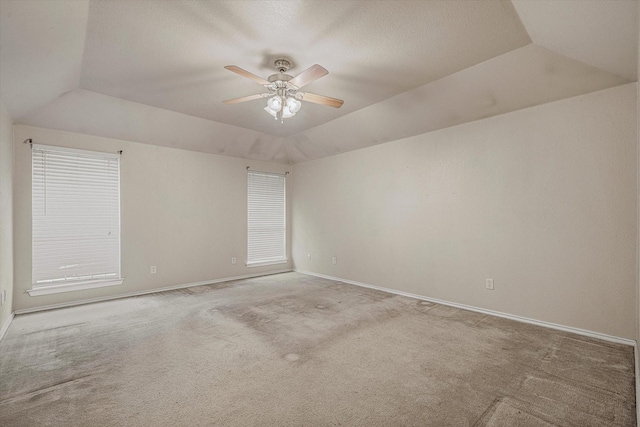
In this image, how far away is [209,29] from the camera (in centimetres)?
234

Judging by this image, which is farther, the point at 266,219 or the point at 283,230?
the point at 283,230

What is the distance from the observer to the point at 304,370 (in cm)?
225

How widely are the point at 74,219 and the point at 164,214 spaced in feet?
3.65

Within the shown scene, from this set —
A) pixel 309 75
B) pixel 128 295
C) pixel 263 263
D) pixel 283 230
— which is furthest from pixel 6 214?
pixel 283 230

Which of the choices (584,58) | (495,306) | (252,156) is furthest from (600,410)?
(252,156)

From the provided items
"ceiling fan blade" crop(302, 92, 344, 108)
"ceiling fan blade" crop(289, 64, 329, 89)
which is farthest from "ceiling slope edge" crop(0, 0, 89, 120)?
"ceiling fan blade" crop(302, 92, 344, 108)

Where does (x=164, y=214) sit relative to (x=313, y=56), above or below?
below

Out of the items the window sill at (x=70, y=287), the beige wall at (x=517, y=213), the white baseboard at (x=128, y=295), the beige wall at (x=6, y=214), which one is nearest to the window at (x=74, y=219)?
the window sill at (x=70, y=287)

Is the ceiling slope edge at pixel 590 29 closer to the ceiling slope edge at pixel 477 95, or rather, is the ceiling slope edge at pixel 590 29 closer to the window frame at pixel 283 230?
the ceiling slope edge at pixel 477 95

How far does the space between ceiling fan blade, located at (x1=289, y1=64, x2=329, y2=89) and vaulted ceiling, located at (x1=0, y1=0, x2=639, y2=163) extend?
0.27 metres

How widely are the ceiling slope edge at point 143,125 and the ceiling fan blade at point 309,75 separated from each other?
7.73 ft

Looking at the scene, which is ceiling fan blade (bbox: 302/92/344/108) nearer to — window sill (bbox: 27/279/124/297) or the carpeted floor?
the carpeted floor

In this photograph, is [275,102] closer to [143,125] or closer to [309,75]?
[309,75]

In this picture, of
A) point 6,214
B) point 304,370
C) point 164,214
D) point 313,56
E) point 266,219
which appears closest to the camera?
point 304,370
